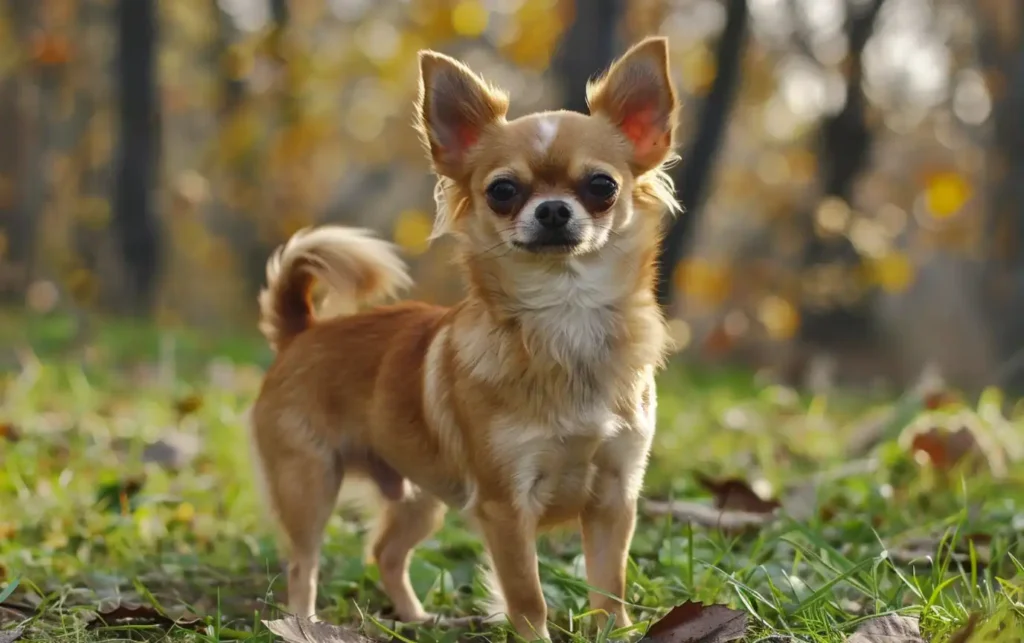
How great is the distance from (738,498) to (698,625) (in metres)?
1.35

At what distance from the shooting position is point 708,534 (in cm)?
349

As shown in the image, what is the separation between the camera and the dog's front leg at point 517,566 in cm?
270

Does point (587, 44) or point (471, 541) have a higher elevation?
point (587, 44)

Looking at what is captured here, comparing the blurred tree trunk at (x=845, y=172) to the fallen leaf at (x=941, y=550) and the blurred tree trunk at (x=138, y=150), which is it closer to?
the blurred tree trunk at (x=138, y=150)

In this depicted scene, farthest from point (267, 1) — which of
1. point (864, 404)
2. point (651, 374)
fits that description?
point (651, 374)

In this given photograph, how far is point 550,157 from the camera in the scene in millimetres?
2832

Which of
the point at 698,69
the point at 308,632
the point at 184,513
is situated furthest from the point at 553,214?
the point at 698,69

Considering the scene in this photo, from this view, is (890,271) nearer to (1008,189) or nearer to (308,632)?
(1008,189)

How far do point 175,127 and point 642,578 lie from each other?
24845 mm

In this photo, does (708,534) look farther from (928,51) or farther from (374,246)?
(928,51)

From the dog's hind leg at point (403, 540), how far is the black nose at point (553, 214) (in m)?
1.09

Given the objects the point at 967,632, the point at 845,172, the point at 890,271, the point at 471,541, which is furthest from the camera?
the point at 845,172

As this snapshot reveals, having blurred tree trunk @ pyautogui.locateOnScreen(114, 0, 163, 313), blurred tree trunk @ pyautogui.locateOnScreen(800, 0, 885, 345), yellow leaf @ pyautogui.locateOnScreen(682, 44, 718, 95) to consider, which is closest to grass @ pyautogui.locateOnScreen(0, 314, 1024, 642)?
yellow leaf @ pyautogui.locateOnScreen(682, 44, 718, 95)

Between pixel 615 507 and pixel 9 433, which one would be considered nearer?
pixel 615 507
